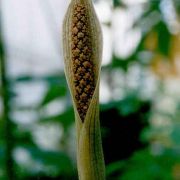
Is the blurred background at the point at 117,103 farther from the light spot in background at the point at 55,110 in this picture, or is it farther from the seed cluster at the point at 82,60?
the seed cluster at the point at 82,60

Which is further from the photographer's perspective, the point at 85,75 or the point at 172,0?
the point at 172,0

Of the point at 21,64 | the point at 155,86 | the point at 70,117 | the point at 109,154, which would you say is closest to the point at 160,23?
the point at 70,117

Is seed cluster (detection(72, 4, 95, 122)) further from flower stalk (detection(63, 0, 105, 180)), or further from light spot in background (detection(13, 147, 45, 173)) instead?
light spot in background (detection(13, 147, 45, 173))

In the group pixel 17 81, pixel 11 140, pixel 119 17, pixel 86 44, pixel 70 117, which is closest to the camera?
pixel 86 44

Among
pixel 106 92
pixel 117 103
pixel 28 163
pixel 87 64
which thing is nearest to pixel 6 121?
pixel 117 103

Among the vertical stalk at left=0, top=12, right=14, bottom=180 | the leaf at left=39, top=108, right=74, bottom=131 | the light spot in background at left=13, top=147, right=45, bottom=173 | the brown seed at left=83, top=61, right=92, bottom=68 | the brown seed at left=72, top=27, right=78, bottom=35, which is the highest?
the brown seed at left=72, top=27, right=78, bottom=35

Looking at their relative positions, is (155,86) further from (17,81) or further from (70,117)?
(17,81)

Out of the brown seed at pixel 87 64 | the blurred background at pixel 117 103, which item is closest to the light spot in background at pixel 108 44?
the blurred background at pixel 117 103

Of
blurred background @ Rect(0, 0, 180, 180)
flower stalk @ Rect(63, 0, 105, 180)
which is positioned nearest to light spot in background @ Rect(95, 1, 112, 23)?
blurred background @ Rect(0, 0, 180, 180)

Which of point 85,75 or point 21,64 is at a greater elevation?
point 85,75
